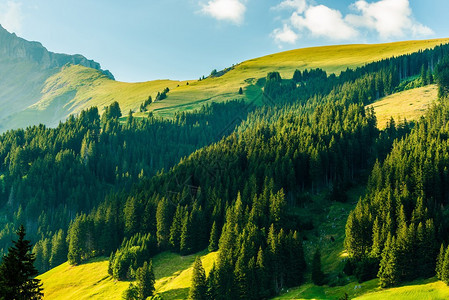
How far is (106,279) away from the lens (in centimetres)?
9762

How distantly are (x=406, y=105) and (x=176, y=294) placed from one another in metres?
144

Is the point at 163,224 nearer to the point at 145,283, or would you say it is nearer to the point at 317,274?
the point at 145,283

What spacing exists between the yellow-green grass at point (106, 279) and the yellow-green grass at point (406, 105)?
100481 mm

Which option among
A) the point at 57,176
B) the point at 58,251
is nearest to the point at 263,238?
the point at 58,251

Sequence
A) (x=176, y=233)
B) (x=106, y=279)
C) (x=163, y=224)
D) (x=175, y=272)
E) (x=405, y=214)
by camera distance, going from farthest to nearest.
Result: (x=163, y=224) → (x=176, y=233) → (x=106, y=279) → (x=175, y=272) → (x=405, y=214)

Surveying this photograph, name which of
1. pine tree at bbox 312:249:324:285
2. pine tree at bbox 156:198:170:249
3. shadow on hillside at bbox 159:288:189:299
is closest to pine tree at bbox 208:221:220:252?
pine tree at bbox 156:198:170:249

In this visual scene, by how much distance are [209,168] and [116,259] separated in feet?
154

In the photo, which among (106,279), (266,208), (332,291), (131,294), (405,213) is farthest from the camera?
(266,208)

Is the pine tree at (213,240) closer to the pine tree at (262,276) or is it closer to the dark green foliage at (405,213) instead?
the pine tree at (262,276)

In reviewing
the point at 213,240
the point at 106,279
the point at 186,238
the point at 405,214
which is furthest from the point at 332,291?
the point at 106,279

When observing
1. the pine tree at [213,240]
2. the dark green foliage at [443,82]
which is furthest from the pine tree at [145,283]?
the dark green foliage at [443,82]

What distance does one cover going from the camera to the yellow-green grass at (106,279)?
85.0 metres

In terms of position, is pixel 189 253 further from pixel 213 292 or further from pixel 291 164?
pixel 291 164

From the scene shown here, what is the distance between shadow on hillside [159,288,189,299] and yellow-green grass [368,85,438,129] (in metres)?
109
